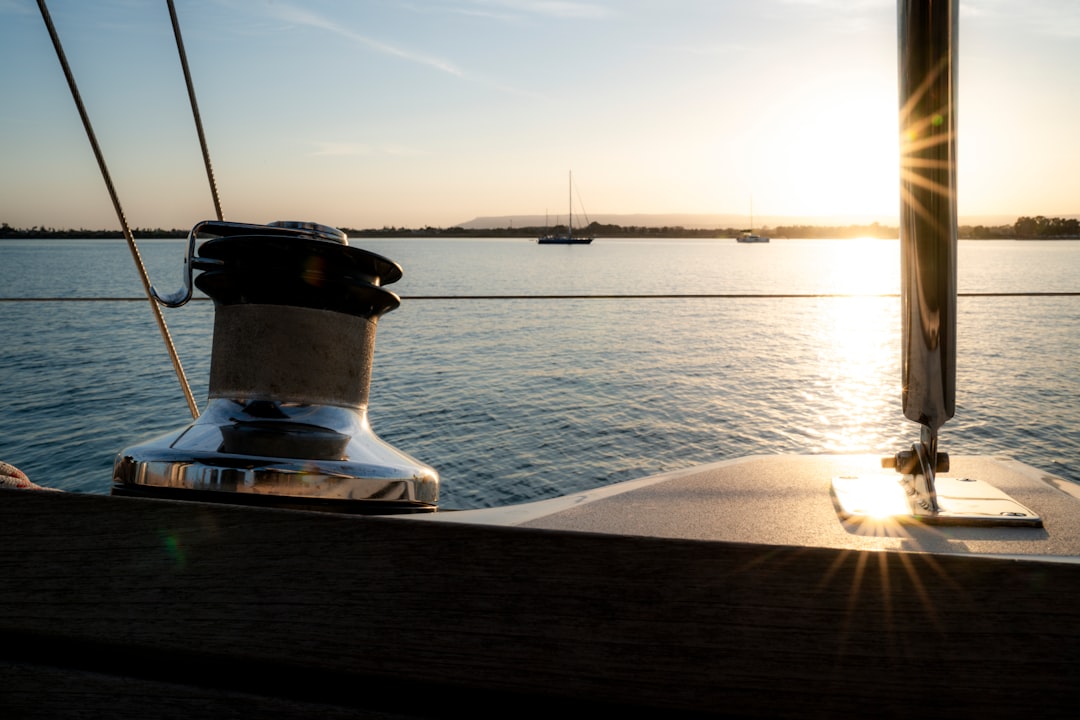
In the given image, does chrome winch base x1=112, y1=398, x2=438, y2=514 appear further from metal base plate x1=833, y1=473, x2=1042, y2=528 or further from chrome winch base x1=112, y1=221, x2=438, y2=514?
metal base plate x1=833, y1=473, x2=1042, y2=528

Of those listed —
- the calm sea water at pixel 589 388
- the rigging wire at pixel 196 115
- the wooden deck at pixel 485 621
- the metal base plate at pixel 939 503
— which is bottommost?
the calm sea water at pixel 589 388

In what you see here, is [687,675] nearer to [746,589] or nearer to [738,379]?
[746,589]

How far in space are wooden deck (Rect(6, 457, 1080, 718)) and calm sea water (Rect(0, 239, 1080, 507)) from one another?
2.18m

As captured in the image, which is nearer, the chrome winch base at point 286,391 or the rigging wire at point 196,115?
the chrome winch base at point 286,391

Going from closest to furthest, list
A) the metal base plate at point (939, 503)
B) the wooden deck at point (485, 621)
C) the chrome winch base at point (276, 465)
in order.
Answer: the wooden deck at point (485, 621) → the chrome winch base at point (276, 465) → the metal base plate at point (939, 503)

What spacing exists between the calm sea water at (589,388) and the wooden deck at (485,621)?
2.18 m

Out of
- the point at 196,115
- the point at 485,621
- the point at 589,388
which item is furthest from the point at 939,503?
the point at 589,388

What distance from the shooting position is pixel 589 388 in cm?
1455

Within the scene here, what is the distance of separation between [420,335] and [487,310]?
6799 millimetres

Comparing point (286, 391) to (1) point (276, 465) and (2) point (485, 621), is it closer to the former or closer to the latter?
(1) point (276, 465)

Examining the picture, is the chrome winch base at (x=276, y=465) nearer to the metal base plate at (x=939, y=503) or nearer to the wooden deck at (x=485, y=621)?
the wooden deck at (x=485, y=621)

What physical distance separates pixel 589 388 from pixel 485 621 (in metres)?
14.2

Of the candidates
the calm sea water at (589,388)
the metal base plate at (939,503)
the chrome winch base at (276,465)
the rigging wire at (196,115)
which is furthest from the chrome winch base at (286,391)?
the calm sea water at (589,388)

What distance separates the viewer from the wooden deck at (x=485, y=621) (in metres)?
0.33
